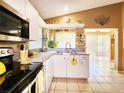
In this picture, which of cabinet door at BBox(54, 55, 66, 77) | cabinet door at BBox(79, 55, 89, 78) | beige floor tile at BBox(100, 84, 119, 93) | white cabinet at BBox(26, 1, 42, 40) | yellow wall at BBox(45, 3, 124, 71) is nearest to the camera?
white cabinet at BBox(26, 1, 42, 40)

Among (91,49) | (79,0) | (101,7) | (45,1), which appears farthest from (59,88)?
(91,49)

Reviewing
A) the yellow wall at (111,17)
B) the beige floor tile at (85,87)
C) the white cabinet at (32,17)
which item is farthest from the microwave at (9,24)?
the yellow wall at (111,17)

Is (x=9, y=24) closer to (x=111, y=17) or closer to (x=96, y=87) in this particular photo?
(x=96, y=87)

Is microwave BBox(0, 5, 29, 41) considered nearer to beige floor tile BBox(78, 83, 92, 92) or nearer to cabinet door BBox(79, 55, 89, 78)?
beige floor tile BBox(78, 83, 92, 92)

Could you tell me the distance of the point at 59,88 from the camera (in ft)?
12.9

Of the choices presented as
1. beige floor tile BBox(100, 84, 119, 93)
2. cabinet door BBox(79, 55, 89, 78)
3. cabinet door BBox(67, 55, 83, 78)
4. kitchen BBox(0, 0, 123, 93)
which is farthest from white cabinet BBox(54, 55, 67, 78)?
beige floor tile BBox(100, 84, 119, 93)

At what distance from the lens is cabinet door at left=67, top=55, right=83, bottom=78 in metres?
4.84

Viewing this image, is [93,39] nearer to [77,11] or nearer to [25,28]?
[77,11]

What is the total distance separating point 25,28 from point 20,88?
147 cm

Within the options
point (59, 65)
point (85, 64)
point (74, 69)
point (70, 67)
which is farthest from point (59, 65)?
point (85, 64)

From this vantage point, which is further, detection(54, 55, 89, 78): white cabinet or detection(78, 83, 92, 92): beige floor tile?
detection(54, 55, 89, 78): white cabinet

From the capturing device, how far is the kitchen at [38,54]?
157cm

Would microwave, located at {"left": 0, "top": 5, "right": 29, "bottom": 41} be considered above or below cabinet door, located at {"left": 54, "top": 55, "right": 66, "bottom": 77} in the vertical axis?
above

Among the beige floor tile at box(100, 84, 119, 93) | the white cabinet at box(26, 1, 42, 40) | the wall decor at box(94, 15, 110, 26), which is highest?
the wall decor at box(94, 15, 110, 26)
